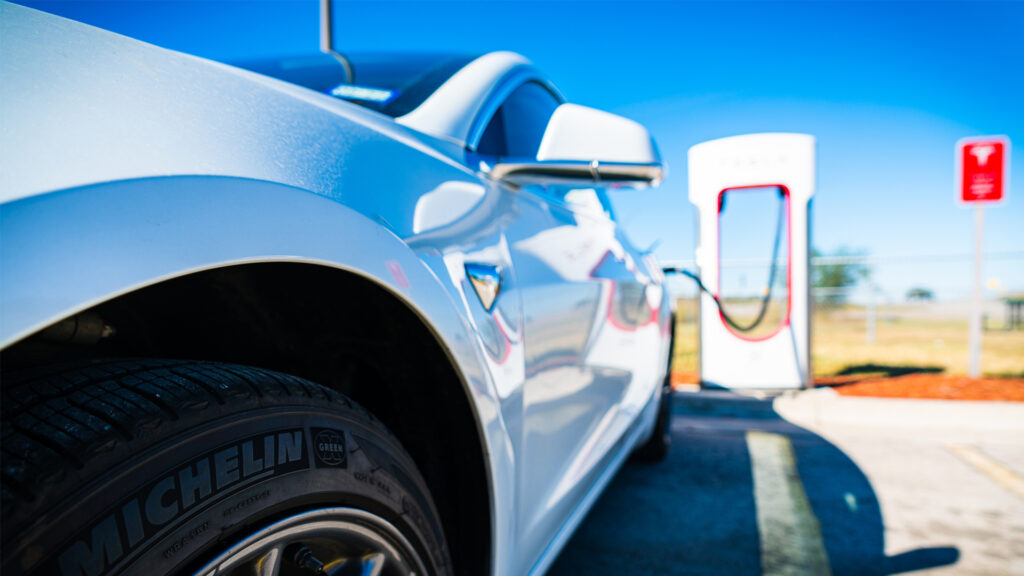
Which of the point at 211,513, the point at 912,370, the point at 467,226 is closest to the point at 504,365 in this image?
the point at 467,226

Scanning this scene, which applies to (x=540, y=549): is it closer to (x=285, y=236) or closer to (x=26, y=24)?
(x=285, y=236)

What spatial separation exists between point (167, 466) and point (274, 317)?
41cm

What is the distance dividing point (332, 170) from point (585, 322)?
3.07ft

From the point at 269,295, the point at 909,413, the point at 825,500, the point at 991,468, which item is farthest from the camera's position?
the point at 909,413

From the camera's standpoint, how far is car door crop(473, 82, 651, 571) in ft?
4.20

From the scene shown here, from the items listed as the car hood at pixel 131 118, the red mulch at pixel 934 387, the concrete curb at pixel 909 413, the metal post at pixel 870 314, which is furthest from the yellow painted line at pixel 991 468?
the metal post at pixel 870 314

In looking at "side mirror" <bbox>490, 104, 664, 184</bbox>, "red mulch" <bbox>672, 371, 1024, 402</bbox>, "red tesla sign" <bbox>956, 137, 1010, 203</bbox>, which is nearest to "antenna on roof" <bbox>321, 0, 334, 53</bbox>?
"side mirror" <bbox>490, 104, 664, 184</bbox>

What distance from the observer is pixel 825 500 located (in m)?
2.90

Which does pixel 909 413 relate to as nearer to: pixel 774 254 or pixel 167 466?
pixel 774 254

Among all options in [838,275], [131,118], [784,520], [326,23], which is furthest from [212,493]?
[838,275]

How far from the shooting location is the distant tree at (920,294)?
1062cm

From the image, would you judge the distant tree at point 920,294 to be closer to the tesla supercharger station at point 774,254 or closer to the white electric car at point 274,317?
the tesla supercharger station at point 774,254

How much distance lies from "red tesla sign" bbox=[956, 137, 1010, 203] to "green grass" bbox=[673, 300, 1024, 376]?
2009mm

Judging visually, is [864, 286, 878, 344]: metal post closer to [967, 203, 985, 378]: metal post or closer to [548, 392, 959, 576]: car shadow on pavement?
[967, 203, 985, 378]: metal post
